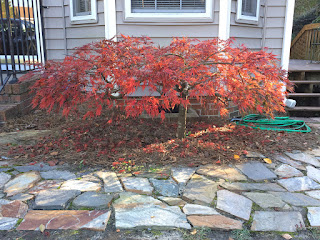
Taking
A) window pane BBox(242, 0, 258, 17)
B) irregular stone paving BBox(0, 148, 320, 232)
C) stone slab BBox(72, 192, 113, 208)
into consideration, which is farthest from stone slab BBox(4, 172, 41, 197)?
window pane BBox(242, 0, 258, 17)

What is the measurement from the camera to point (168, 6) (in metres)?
4.15

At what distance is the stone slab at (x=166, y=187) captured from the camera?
2.35m

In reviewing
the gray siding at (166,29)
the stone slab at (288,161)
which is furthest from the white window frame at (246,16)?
the stone slab at (288,161)

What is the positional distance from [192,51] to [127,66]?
848 millimetres

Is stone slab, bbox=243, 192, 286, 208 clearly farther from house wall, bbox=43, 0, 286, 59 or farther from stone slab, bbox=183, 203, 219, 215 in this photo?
house wall, bbox=43, 0, 286, 59

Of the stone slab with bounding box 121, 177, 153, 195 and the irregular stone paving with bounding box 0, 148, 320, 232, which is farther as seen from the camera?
the stone slab with bounding box 121, 177, 153, 195

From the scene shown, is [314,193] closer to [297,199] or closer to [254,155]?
[297,199]

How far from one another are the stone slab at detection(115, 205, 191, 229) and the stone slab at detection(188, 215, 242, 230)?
2.5 inches

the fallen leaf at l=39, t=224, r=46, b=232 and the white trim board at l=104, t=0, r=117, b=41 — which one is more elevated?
the white trim board at l=104, t=0, r=117, b=41

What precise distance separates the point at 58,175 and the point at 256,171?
1858mm

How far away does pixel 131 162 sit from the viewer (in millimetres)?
2887

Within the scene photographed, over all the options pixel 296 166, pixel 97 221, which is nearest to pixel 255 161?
pixel 296 166

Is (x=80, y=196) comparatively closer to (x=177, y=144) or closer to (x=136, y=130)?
(x=177, y=144)

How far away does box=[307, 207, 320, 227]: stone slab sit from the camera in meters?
2.01
